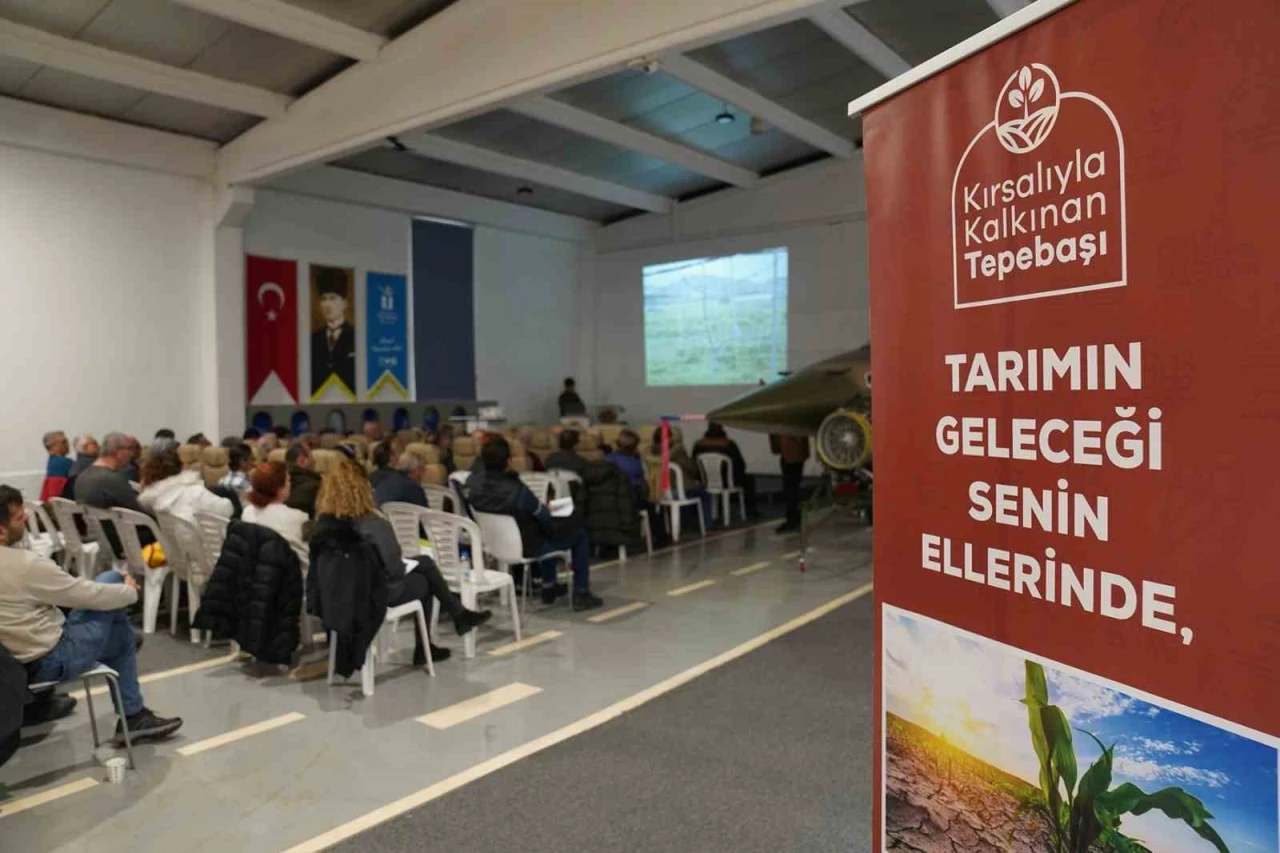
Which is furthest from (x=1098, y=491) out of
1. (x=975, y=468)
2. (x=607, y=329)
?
(x=607, y=329)

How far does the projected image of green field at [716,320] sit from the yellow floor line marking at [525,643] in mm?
8705

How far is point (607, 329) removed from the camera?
14.9m

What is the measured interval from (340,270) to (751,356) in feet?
20.0

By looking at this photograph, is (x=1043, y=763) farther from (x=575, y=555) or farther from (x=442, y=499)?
(x=442, y=499)

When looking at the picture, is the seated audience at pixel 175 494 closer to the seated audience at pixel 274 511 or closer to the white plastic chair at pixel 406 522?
the seated audience at pixel 274 511

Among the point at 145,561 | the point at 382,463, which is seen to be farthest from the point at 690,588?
the point at 145,561

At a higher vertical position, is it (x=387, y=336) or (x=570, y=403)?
Answer: (x=387, y=336)

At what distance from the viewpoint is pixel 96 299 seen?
9031mm

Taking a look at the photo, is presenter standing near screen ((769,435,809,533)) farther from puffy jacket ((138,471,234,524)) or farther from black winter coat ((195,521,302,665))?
Answer: black winter coat ((195,521,302,665))

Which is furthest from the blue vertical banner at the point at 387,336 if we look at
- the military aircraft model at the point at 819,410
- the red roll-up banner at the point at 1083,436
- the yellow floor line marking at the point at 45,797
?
the red roll-up banner at the point at 1083,436

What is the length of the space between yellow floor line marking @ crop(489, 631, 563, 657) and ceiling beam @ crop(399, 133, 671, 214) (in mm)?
5977

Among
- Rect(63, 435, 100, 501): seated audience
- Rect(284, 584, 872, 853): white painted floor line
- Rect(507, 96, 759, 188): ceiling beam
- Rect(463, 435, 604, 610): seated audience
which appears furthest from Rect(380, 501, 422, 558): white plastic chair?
Rect(507, 96, 759, 188): ceiling beam

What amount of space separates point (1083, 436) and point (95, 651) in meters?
3.27

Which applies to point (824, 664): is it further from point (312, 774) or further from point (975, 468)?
point (975, 468)
